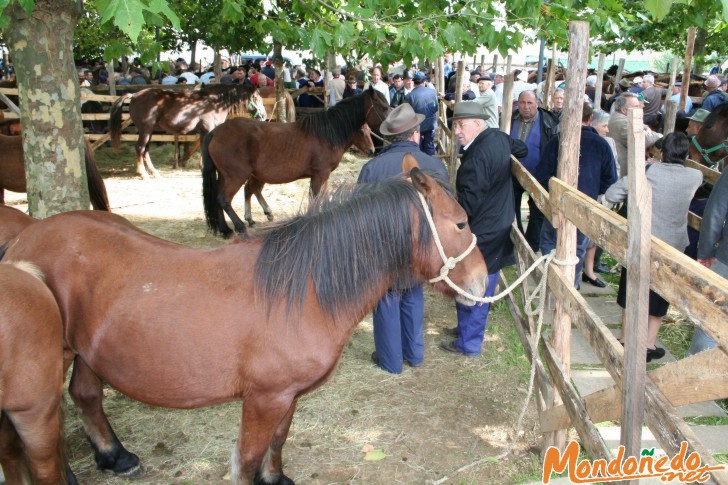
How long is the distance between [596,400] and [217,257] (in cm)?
199

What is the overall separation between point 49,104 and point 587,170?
15.9ft

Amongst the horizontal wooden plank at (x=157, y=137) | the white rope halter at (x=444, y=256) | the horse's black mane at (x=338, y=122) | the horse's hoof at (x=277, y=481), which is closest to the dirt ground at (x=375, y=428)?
the horse's hoof at (x=277, y=481)

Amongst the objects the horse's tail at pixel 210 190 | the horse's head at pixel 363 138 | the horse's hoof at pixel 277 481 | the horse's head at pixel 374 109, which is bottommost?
the horse's hoof at pixel 277 481

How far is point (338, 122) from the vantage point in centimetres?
819

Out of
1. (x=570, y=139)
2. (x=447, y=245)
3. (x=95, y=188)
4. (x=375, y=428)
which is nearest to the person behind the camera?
(x=447, y=245)

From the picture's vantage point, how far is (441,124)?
13188 mm

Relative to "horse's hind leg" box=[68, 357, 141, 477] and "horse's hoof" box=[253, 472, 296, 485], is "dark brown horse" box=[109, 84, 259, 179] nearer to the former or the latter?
"horse's hind leg" box=[68, 357, 141, 477]

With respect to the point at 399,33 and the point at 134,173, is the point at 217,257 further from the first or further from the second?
the point at 134,173

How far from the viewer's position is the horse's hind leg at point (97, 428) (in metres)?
3.23

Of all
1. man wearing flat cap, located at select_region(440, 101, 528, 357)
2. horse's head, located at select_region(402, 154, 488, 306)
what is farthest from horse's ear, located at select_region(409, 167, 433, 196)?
man wearing flat cap, located at select_region(440, 101, 528, 357)

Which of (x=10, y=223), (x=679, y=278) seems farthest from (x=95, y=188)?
(x=679, y=278)

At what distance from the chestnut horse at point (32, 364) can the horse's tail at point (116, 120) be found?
997cm

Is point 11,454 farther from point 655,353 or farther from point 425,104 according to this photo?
point 425,104

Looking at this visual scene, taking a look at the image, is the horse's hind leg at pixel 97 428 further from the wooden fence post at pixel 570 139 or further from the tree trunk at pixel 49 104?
the wooden fence post at pixel 570 139
